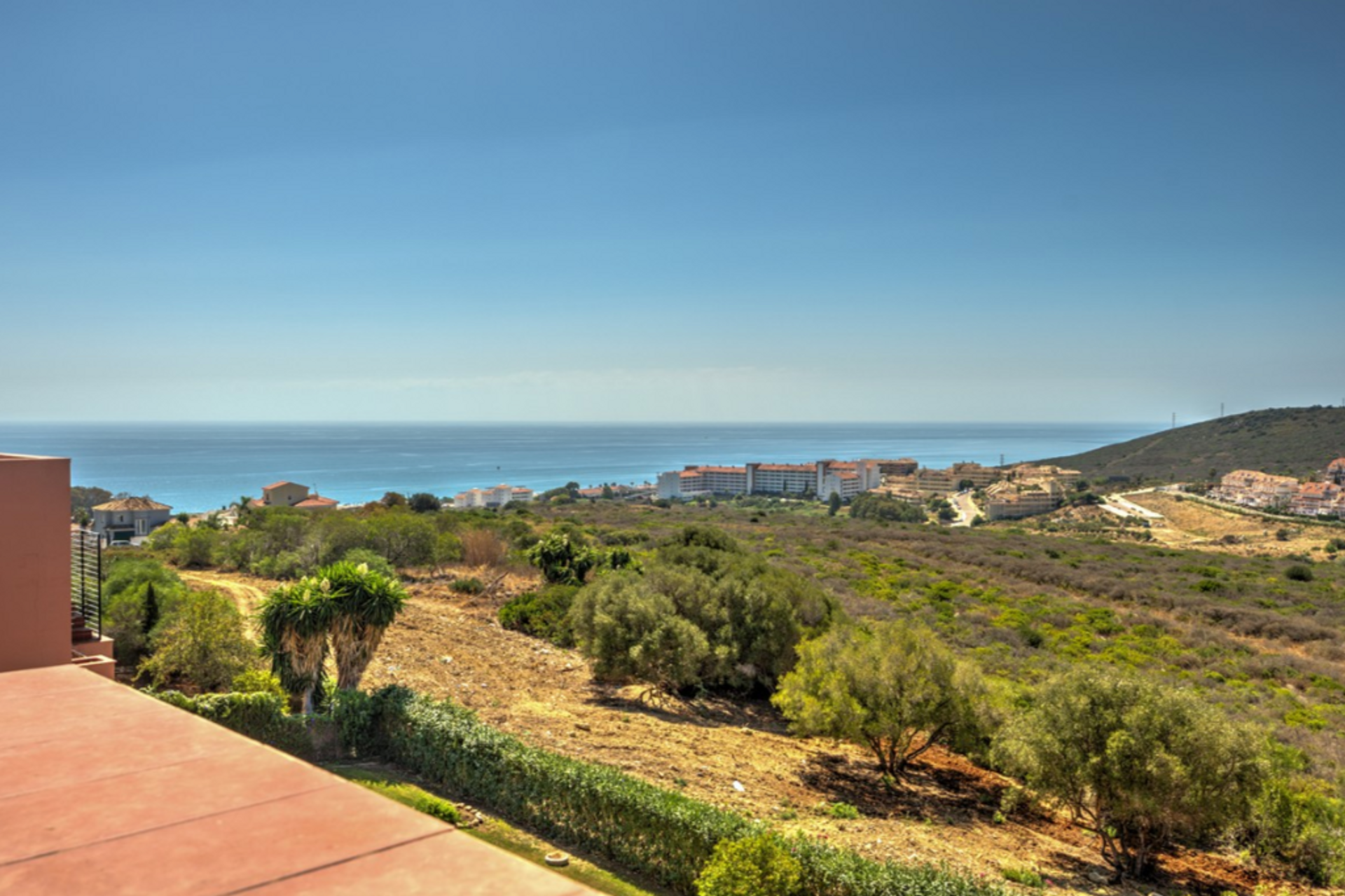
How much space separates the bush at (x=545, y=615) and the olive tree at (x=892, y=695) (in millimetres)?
9796

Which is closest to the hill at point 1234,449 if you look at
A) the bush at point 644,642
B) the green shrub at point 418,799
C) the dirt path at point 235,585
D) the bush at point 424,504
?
the bush at point 424,504

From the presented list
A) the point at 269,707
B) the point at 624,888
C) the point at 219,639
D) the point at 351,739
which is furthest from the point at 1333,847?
the point at 219,639

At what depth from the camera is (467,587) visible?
30.3 m

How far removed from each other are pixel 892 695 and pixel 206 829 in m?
14.8

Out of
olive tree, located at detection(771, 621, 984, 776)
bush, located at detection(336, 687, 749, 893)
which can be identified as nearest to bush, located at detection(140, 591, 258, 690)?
bush, located at detection(336, 687, 749, 893)

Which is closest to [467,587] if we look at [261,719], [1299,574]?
[261,719]

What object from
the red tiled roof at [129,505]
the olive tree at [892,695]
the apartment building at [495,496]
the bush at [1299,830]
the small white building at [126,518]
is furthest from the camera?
the apartment building at [495,496]

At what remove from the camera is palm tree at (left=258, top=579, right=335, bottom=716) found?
14.7m

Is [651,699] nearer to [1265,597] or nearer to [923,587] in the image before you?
[923,587]

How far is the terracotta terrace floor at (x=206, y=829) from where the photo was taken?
197 centimetres

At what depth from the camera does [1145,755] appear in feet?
39.5

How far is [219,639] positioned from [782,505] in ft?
344

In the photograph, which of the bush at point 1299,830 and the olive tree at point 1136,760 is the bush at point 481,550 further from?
the bush at point 1299,830

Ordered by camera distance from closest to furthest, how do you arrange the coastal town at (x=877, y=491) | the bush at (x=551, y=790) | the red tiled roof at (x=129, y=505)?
the bush at (x=551, y=790), the red tiled roof at (x=129, y=505), the coastal town at (x=877, y=491)
